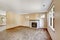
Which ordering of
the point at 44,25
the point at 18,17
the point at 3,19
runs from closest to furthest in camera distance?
the point at 3,19, the point at 44,25, the point at 18,17

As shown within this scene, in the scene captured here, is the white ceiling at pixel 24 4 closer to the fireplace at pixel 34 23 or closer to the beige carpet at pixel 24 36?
the beige carpet at pixel 24 36

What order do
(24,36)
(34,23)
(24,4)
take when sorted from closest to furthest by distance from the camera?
(24,36), (24,4), (34,23)

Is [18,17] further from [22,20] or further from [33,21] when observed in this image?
[33,21]

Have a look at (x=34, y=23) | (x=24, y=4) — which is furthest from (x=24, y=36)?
(x=34, y=23)

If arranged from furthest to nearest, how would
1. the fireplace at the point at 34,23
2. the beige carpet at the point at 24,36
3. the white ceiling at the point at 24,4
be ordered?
1. the fireplace at the point at 34,23
2. the white ceiling at the point at 24,4
3. the beige carpet at the point at 24,36

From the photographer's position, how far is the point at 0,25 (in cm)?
682

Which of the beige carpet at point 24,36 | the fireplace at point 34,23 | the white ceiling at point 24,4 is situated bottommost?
the beige carpet at point 24,36

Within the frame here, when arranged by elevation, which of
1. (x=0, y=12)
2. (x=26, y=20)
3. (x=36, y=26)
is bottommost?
(x=36, y=26)

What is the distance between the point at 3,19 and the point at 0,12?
0.72 metres

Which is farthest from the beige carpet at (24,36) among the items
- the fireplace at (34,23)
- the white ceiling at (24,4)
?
the fireplace at (34,23)

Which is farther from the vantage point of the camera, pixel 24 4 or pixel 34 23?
pixel 34 23

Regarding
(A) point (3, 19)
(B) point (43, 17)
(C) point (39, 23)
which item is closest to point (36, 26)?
(C) point (39, 23)

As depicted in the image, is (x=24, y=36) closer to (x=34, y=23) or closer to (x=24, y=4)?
(x=24, y=4)

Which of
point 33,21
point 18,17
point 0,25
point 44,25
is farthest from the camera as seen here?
point 18,17
